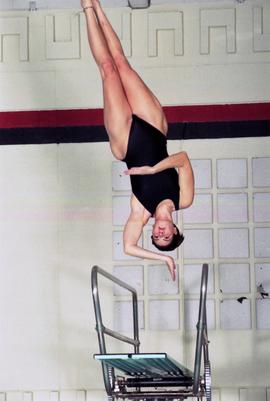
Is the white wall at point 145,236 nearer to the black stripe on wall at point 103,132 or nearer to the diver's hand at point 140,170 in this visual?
the black stripe on wall at point 103,132

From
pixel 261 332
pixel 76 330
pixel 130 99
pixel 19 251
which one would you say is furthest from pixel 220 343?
pixel 130 99

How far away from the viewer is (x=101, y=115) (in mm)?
5254

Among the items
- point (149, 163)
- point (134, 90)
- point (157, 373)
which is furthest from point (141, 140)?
point (157, 373)

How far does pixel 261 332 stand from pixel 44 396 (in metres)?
1.09

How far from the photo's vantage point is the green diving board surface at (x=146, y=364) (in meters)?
3.90

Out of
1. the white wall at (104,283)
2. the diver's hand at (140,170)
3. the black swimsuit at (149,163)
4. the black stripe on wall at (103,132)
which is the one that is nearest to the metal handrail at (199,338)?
the black swimsuit at (149,163)

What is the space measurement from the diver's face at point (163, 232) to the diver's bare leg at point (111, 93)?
323 mm

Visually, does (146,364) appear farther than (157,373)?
No

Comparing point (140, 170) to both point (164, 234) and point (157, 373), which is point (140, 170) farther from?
point (157, 373)

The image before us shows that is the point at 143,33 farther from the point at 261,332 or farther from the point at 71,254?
the point at 261,332

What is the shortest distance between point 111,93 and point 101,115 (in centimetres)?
104

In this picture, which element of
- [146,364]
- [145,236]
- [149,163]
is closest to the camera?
[146,364]

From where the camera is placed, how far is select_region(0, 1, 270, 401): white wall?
518 cm

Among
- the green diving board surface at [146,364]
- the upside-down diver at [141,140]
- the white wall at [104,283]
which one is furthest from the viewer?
the white wall at [104,283]
